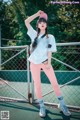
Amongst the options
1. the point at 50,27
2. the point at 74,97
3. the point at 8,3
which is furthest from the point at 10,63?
the point at 8,3

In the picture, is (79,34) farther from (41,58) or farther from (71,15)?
(41,58)

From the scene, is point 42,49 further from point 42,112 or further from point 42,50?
point 42,112

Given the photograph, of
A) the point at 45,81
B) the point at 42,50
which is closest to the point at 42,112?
the point at 42,50

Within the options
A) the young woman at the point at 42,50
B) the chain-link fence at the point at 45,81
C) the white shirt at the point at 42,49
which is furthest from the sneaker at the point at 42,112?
the white shirt at the point at 42,49

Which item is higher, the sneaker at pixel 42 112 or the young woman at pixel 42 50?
the young woman at pixel 42 50

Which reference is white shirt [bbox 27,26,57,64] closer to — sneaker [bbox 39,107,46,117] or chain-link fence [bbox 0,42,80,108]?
chain-link fence [bbox 0,42,80,108]

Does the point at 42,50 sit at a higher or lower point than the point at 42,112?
higher

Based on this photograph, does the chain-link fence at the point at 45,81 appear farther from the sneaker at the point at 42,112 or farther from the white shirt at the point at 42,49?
the sneaker at the point at 42,112

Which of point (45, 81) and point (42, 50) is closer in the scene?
point (42, 50)

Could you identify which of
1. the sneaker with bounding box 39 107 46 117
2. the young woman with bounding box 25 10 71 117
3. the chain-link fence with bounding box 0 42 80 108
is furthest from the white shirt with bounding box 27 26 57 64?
the sneaker with bounding box 39 107 46 117

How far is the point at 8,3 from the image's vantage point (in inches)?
733

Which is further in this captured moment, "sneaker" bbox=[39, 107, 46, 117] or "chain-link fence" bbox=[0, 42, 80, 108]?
"chain-link fence" bbox=[0, 42, 80, 108]

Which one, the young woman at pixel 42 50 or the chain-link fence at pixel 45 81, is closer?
the young woman at pixel 42 50

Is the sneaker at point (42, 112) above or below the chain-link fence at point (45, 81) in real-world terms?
below
